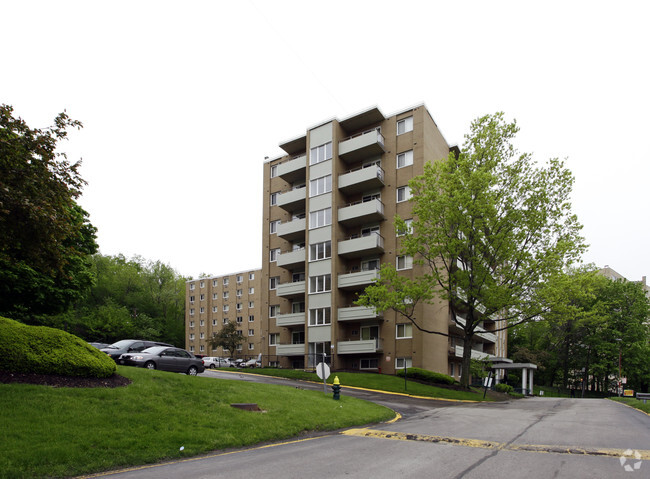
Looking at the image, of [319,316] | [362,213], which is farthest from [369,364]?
[362,213]

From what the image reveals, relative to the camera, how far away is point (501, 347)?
226ft

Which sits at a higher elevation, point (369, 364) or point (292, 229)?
point (292, 229)

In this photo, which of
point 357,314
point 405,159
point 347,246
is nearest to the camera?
point 357,314

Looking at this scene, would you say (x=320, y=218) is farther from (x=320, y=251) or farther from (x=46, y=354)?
(x=46, y=354)

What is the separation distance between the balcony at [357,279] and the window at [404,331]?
4047 mm

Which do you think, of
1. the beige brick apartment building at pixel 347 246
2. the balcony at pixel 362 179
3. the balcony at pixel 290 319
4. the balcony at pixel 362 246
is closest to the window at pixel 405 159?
the beige brick apartment building at pixel 347 246

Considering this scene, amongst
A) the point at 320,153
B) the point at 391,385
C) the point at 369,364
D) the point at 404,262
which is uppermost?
the point at 320,153

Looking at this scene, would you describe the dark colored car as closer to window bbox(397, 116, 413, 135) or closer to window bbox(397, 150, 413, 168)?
window bbox(397, 150, 413, 168)

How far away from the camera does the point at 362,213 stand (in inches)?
1486

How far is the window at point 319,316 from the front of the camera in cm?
3841

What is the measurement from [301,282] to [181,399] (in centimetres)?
2814

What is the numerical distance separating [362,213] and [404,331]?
961cm

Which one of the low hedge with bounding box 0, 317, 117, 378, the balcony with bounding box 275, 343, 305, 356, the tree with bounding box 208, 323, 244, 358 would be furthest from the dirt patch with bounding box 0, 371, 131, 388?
the tree with bounding box 208, 323, 244, 358

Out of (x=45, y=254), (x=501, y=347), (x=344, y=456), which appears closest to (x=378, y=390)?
(x=344, y=456)
